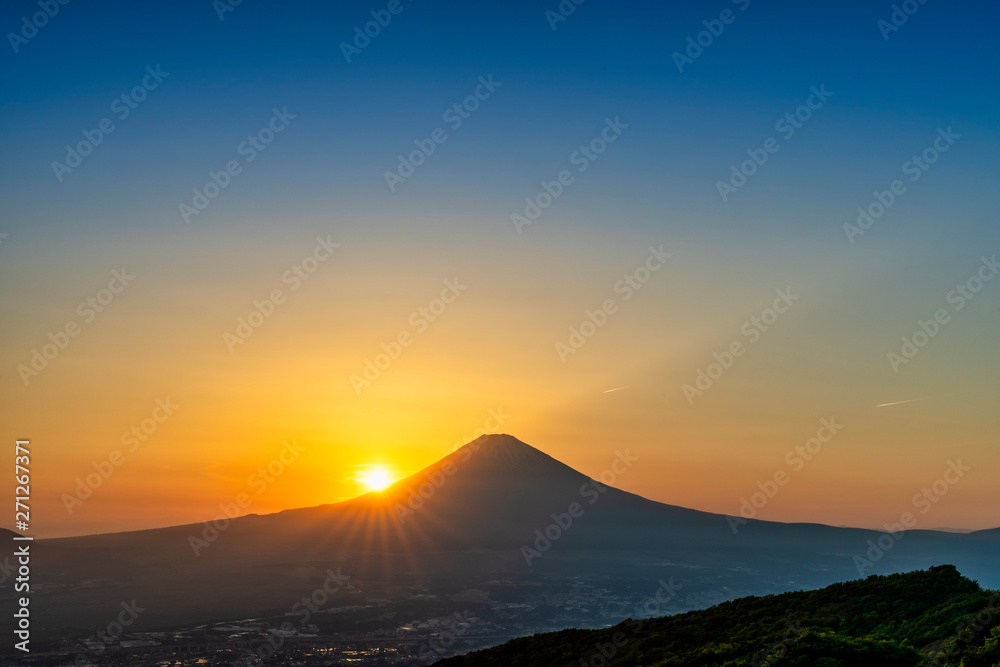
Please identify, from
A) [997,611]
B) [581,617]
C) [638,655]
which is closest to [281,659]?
[581,617]

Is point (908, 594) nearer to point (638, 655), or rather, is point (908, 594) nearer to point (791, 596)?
point (791, 596)

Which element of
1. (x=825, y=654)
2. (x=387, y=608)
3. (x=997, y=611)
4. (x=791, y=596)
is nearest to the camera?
(x=825, y=654)

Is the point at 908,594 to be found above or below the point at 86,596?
below

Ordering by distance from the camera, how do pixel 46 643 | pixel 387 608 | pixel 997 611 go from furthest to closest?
pixel 387 608 → pixel 46 643 → pixel 997 611

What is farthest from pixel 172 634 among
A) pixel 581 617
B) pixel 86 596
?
pixel 581 617

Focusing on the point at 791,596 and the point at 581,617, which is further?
the point at 581,617

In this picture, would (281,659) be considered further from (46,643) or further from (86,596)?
(86,596)
